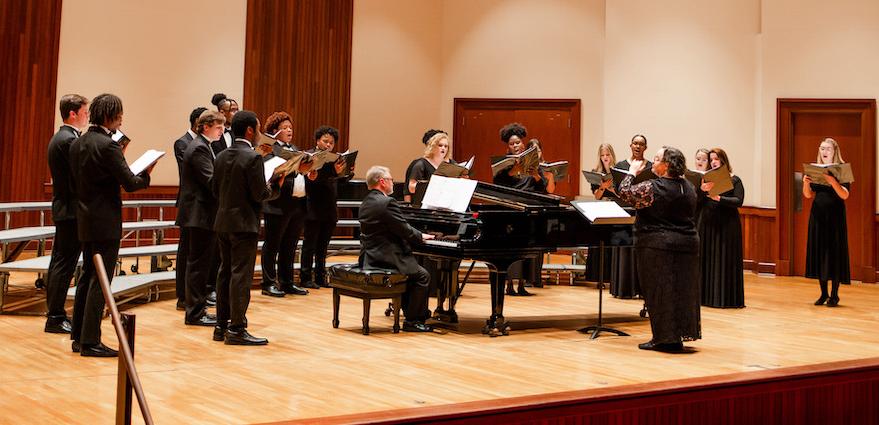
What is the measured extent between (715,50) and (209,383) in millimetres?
8121

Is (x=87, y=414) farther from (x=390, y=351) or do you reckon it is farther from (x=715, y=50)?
(x=715, y=50)

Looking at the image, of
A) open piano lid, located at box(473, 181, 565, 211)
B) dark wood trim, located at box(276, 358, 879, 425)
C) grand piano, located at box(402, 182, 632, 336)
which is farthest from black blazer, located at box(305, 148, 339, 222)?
dark wood trim, located at box(276, 358, 879, 425)

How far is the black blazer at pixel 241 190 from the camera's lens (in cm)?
558

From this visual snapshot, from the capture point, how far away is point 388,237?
6.29m

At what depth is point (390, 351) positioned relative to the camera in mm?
5664

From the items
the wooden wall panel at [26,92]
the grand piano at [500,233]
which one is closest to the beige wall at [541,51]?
the wooden wall panel at [26,92]

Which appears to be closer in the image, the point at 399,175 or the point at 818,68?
the point at 818,68

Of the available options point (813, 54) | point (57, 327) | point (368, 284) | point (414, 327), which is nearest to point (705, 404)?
point (368, 284)

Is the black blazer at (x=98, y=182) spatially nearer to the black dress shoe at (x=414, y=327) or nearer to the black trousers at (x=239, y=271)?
the black trousers at (x=239, y=271)

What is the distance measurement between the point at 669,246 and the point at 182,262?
3.48 meters

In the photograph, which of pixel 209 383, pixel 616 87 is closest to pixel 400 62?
pixel 616 87

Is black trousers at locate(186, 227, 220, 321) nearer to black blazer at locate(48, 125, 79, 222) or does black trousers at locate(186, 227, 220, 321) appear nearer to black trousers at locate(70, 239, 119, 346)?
black blazer at locate(48, 125, 79, 222)

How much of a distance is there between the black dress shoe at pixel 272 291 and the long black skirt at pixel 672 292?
3416 millimetres

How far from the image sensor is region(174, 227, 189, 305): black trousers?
264 inches
